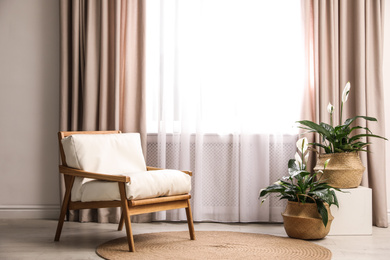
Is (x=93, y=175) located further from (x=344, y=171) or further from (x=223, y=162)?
(x=344, y=171)

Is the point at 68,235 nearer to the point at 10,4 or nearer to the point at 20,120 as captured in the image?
the point at 20,120

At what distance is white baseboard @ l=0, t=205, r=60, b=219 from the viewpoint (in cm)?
383

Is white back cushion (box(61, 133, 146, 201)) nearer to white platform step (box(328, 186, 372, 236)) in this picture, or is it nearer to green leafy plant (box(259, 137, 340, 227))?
green leafy plant (box(259, 137, 340, 227))

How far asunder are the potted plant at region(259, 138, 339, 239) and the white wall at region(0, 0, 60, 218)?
1.81 metres

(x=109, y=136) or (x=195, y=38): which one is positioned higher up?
(x=195, y=38)

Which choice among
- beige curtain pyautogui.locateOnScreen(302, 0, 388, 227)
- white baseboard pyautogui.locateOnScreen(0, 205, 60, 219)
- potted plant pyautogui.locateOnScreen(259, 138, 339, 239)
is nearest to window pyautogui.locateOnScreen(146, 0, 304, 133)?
beige curtain pyautogui.locateOnScreen(302, 0, 388, 227)

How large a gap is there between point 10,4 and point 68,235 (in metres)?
1.95

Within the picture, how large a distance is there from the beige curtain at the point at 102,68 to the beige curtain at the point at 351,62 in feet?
4.29

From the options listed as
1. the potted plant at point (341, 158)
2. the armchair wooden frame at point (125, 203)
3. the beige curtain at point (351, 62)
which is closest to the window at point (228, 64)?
the beige curtain at point (351, 62)

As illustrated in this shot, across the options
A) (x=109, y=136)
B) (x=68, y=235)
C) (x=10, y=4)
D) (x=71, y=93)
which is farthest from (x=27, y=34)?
(x=68, y=235)

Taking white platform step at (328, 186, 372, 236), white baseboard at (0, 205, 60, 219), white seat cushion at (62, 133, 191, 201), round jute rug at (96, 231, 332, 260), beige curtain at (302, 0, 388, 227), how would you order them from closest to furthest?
round jute rug at (96, 231, 332, 260) → white seat cushion at (62, 133, 191, 201) → white platform step at (328, 186, 372, 236) → beige curtain at (302, 0, 388, 227) → white baseboard at (0, 205, 60, 219)

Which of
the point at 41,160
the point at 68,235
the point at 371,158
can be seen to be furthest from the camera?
the point at 41,160

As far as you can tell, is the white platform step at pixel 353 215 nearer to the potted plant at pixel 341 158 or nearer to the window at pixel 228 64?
the potted plant at pixel 341 158

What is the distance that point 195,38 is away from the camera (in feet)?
12.4
